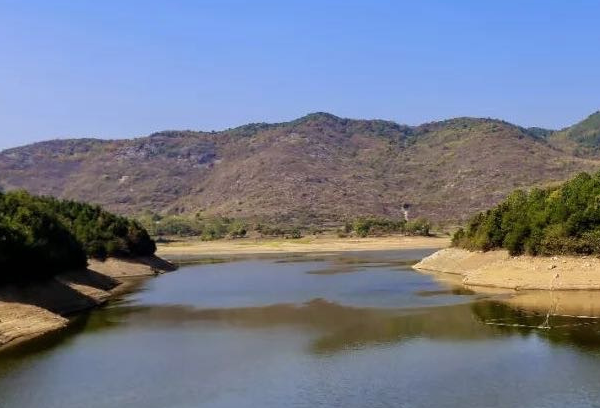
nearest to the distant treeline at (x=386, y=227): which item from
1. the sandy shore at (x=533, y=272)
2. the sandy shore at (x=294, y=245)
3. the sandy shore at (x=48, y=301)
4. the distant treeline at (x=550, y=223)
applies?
the sandy shore at (x=294, y=245)

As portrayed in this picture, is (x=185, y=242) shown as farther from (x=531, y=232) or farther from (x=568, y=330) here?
(x=568, y=330)

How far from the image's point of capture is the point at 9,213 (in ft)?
208

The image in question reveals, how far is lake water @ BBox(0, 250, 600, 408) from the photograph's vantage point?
94.5ft

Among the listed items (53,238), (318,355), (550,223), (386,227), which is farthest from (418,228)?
(318,355)

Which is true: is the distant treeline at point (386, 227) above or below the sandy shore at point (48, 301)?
above

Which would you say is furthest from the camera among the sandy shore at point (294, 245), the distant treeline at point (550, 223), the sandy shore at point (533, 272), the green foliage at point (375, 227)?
the green foliage at point (375, 227)

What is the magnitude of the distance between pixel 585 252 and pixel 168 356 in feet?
126

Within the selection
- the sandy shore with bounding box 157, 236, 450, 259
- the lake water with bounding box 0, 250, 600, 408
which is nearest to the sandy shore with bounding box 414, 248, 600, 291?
the lake water with bounding box 0, 250, 600, 408

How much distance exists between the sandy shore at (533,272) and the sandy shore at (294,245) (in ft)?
223

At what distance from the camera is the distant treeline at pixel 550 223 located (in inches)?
2409

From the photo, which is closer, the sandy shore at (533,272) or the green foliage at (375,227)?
the sandy shore at (533,272)

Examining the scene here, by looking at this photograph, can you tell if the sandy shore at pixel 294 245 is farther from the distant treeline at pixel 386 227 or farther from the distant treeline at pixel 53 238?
the distant treeline at pixel 53 238

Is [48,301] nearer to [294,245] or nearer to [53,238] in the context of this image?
[53,238]

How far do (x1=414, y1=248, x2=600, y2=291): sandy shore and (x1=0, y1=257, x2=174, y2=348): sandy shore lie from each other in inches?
1424
